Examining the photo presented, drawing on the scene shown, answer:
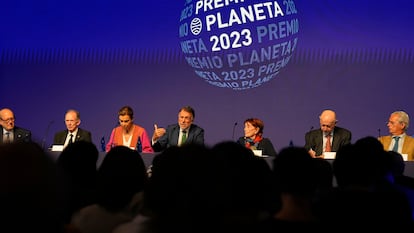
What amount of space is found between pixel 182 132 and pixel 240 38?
56.0 inches

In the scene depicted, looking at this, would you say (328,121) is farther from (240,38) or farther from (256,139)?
(240,38)

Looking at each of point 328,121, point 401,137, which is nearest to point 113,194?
point 328,121

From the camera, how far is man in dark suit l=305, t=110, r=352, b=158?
18.2 ft

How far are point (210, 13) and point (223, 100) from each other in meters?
1.03

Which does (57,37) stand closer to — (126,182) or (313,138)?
(313,138)

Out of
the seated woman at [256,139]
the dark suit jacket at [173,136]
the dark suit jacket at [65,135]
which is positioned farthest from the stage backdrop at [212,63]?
the seated woman at [256,139]

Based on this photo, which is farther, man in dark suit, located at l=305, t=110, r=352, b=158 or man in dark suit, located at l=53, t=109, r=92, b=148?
man in dark suit, located at l=53, t=109, r=92, b=148

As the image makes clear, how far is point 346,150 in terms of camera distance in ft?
6.50

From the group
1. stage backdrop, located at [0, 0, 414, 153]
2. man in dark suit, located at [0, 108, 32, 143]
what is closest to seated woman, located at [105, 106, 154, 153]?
stage backdrop, located at [0, 0, 414, 153]

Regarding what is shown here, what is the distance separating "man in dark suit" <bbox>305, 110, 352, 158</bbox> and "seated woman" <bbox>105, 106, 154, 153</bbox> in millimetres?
1569

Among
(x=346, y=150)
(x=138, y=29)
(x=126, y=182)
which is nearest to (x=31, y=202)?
(x=126, y=182)

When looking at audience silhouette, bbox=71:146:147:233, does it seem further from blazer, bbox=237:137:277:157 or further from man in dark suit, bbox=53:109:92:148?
man in dark suit, bbox=53:109:92:148

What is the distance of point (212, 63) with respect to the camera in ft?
22.1

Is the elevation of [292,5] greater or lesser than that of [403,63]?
greater
